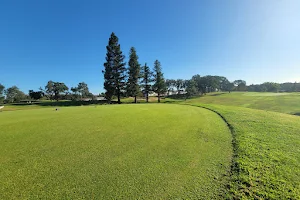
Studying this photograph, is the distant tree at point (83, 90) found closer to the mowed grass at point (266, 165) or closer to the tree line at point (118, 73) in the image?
the tree line at point (118, 73)

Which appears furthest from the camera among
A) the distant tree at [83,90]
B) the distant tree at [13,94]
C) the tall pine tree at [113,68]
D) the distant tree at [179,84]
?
the distant tree at [179,84]

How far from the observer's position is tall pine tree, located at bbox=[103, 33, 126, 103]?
92.2 feet

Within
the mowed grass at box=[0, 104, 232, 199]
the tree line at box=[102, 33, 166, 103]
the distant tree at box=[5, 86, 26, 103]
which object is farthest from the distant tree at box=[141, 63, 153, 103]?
the distant tree at box=[5, 86, 26, 103]

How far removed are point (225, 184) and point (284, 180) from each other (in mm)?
1283

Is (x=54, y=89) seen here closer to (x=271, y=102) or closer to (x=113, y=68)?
(x=113, y=68)

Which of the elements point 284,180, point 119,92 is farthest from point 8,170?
point 119,92

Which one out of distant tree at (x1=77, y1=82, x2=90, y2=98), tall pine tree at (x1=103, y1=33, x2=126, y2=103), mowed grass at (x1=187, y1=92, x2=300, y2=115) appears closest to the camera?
mowed grass at (x1=187, y1=92, x2=300, y2=115)

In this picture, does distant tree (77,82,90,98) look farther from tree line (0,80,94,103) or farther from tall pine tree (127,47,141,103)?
tall pine tree (127,47,141,103)

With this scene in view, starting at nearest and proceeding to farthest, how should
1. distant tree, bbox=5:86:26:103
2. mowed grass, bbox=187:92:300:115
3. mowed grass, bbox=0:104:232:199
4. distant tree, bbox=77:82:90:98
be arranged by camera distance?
mowed grass, bbox=0:104:232:199 < mowed grass, bbox=187:92:300:115 < distant tree, bbox=5:86:26:103 < distant tree, bbox=77:82:90:98

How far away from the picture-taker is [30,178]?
9.48 ft

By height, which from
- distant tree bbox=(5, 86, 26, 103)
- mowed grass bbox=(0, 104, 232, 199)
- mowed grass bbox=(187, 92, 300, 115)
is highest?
distant tree bbox=(5, 86, 26, 103)

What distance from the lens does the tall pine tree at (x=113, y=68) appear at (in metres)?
28.1

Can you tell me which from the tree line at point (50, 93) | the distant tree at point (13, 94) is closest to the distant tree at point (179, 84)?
the tree line at point (50, 93)

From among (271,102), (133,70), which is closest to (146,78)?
(133,70)
